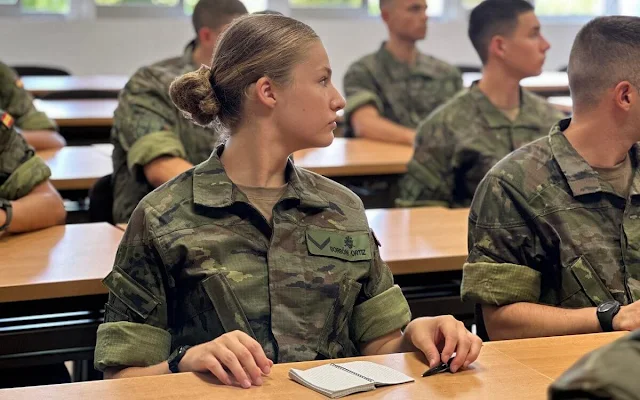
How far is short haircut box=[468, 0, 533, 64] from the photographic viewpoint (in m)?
3.91

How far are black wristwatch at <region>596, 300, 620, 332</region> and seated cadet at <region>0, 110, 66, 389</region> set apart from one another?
133cm

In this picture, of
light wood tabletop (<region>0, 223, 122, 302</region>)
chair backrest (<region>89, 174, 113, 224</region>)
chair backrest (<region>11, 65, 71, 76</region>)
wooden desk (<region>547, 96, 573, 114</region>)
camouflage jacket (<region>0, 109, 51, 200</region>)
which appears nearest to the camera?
light wood tabletop (<region>0, 223, 122, 302</region>)

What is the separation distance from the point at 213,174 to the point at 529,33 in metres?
2.33

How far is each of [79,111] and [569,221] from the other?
3251 millimetres

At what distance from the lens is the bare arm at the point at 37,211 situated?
103 inches

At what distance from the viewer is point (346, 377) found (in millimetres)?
1559

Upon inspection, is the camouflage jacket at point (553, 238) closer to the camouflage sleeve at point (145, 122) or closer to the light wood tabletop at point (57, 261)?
the light wood tabletop at point (57, 261)

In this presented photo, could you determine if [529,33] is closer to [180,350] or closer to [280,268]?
[280,268]

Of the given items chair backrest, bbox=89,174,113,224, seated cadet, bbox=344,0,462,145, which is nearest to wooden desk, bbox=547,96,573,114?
seated cadet, bbox=344,0,462,145

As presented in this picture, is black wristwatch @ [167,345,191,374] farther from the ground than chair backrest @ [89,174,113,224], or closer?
farther from the ground

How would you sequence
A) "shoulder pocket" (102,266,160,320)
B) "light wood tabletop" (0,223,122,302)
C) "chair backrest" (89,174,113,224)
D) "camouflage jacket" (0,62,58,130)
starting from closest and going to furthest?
"shoulder pocket" (102,266,160,320) → "light wood tabletop" (0,223,122,302) → "chair backrest" (89,174,113,224) → "camouflage jacket" (0,62,58,130)

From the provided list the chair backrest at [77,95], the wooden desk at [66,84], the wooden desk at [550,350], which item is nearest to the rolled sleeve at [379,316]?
the wooden desk at [550,350]

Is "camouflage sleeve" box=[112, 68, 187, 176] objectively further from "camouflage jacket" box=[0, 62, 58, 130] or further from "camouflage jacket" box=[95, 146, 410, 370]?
"camouflage jacket" box=[95, 146, 410, 370]

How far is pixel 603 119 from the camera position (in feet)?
7.27
